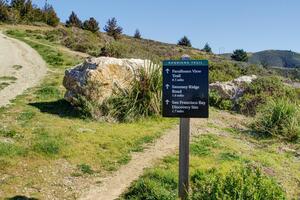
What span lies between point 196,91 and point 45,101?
7.54 metres

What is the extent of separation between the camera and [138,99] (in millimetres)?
12352

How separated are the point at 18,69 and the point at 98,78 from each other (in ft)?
29.3

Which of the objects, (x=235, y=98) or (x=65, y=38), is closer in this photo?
(x=235, y=98)

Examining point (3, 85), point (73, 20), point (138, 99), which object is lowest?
point (138, 99)

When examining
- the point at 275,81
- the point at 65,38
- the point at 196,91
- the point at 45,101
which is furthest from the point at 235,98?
the point at 65,38

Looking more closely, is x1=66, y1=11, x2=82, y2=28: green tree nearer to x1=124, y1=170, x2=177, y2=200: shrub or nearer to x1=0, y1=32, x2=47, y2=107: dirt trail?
x1=0, y1=32, x2=47, y2=107: dirt trail

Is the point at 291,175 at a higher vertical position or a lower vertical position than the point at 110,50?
lower

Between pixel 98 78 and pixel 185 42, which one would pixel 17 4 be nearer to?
pixel 185 42

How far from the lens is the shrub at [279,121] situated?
1212 cm

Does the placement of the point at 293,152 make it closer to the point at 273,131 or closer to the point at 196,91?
the point at 273,131

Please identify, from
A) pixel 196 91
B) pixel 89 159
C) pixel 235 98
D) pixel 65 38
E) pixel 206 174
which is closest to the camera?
pixel 196 91

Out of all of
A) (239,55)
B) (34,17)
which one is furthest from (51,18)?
(239,55)

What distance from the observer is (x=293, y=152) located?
36.4ft

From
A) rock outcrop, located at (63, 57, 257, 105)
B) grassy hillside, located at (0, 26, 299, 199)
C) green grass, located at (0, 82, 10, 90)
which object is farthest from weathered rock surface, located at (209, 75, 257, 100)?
green grass, located at (0, 82, 10, 90)
